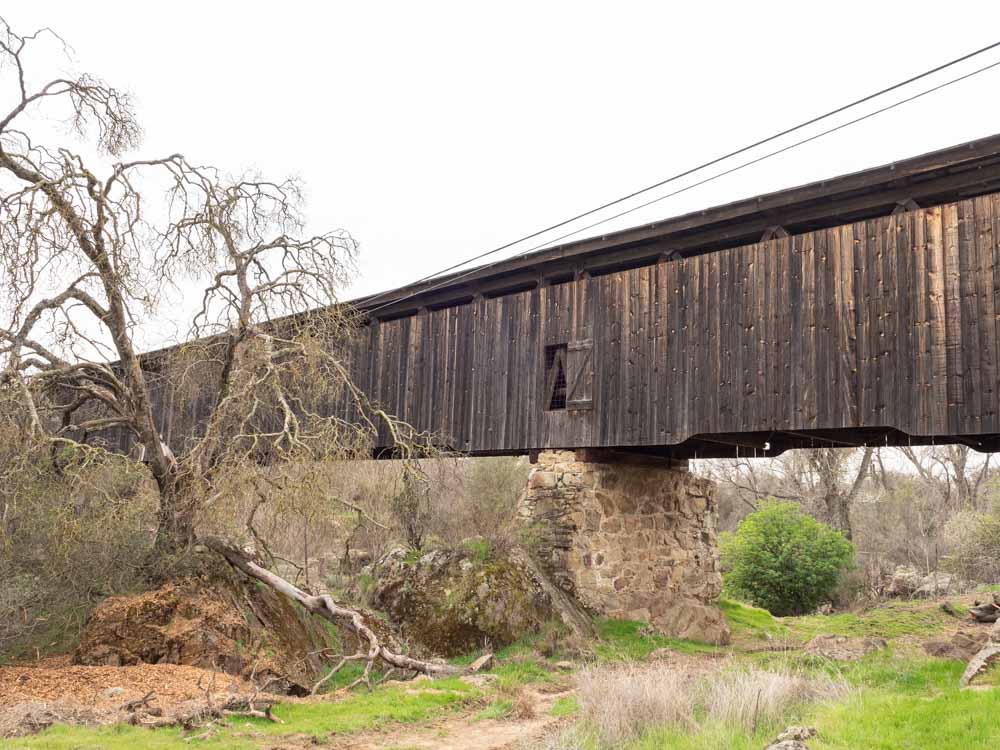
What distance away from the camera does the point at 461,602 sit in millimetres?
10992

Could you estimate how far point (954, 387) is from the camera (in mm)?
8836

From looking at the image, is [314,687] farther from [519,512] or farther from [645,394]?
[645,394]

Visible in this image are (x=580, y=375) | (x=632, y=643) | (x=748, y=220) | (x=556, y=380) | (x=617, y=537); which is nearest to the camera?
(x=748, y=220)

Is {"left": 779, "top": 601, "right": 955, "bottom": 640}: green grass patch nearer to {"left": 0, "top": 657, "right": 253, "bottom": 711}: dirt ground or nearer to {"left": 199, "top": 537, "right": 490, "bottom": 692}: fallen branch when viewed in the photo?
{"left": 199, "top": 537, "right": 490, "bottom": 692}: fallen branch

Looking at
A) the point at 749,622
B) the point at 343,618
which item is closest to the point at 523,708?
the point at 343,618

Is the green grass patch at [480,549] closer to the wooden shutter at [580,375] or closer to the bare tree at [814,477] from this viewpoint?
the wooden shutter at [580,375]

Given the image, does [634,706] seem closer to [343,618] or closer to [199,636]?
[343,618]

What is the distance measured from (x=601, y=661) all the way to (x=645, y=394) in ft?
12.2

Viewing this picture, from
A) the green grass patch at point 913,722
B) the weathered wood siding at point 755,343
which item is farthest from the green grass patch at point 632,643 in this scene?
the green grass patch at point 913,722

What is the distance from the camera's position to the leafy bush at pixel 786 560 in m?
17.3

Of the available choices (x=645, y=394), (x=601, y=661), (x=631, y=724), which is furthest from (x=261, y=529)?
(x=631, y=724)

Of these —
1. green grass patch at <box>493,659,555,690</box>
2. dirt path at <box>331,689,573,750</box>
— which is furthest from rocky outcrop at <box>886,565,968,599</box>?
dirt path at <box>331,689,573,750</box>

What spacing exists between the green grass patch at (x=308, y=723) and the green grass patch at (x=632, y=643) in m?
2.66

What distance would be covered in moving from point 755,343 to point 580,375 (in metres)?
2.83
